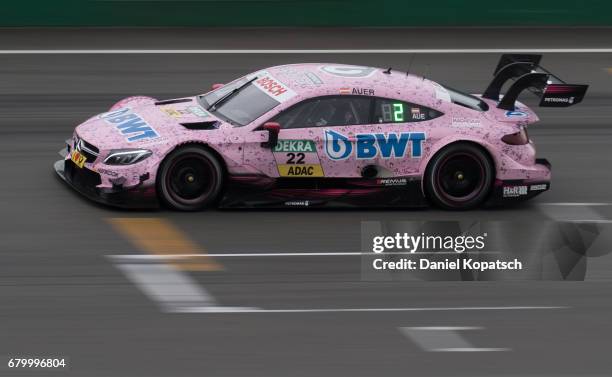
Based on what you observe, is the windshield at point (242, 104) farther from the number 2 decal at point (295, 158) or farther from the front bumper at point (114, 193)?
the front bumper at point (114, 193)

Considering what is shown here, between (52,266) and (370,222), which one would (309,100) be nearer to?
(370,222)

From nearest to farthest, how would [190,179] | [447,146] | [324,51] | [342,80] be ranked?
1. [190,179]
2. [447,146]
3. [342,80]
4. [324,51]

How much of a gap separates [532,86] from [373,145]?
6.33 ft

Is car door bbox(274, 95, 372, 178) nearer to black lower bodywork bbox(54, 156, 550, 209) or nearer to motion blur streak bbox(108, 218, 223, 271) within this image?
black lower bodywork bbox(54, 156, 550, 209)

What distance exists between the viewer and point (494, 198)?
452 inches

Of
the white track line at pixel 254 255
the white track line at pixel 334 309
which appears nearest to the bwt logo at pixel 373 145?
the white track line at pixel 254 255

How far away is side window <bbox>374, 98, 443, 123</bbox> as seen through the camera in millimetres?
11250

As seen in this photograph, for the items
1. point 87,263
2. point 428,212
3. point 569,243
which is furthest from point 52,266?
point 569,243

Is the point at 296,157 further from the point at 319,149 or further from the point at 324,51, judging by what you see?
the point at 324,51

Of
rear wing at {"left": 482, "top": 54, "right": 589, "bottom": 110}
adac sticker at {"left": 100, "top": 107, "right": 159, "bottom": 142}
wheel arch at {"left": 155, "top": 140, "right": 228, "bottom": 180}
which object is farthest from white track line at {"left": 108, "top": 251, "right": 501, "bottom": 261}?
rear wing at {"left": 482, "top": 54, "right": 589, "bottom": 110}

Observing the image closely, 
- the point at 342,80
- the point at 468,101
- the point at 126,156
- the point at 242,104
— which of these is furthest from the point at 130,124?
the point at 468,101

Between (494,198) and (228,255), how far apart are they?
2932mm

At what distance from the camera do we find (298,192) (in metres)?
11.2

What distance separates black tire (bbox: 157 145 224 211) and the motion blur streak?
297 mm
